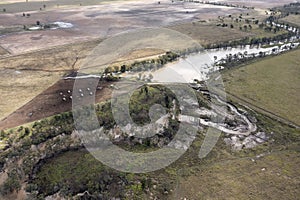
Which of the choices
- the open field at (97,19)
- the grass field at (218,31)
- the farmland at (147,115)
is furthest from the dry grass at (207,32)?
the open field at (97,19)

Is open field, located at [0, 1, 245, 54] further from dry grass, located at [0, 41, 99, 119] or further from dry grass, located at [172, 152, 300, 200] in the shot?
dry grass, located at [172, 152, 300, 200]

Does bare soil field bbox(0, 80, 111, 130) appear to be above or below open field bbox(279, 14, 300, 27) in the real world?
below

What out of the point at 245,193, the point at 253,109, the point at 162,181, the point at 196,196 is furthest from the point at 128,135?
the point at 253,109

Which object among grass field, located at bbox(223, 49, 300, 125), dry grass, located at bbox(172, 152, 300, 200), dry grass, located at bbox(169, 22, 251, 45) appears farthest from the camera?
dry grass, located at bbox(169, 22, 251, 45)

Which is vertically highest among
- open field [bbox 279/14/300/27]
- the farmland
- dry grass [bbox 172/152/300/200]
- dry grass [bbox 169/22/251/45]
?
open field [bbox 279/14/300/27]

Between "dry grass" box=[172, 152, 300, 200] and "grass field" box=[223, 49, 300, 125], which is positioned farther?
"grass field" box=[223, 49, 300, 125]

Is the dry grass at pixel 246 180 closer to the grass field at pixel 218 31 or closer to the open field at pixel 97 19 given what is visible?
the grass field at pixel 218 31

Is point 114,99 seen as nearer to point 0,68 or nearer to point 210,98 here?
point 210,98

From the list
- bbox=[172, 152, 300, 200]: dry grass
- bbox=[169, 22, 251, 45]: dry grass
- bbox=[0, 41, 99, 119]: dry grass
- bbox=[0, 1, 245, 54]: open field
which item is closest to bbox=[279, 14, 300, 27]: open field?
bbox=[0, 1, 245, 54]: open field
